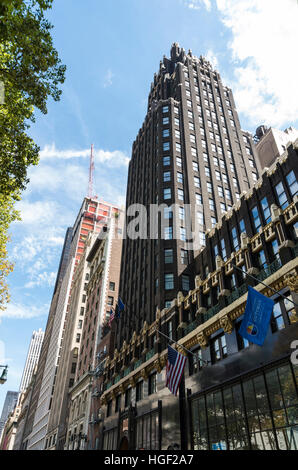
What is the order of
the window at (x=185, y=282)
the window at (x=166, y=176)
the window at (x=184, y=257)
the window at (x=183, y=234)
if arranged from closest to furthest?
the window at (x=185, y=282)
the window at (x=184, y=257)
the window at (x=183, y=234)
the window at (x=166, y=176)

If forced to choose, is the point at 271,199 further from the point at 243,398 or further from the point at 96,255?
the point at 96,255

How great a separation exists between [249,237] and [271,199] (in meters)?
3.74

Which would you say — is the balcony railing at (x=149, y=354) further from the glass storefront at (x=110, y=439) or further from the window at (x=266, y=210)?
the window at (x=266, y=210)

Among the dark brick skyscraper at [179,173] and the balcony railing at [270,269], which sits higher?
the dark brick skyscraper at [179,173]

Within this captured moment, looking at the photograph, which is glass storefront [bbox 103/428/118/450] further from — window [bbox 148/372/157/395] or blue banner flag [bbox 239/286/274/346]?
blue banner flag [bbox 239/286/274/346]

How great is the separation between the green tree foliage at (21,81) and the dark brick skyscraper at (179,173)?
25.7m

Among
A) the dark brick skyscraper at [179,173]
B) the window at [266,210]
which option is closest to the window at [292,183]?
the window at [266,210]

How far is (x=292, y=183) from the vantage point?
26797mm

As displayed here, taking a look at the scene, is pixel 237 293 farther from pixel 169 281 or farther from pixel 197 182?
pixel 197 182

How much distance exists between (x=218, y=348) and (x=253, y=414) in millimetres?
6848

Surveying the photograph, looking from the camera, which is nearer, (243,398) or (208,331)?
(243,398)

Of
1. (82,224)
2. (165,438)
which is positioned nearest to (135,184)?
(165,438)

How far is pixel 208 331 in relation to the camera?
2931 centimetres

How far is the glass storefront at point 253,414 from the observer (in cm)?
1916
